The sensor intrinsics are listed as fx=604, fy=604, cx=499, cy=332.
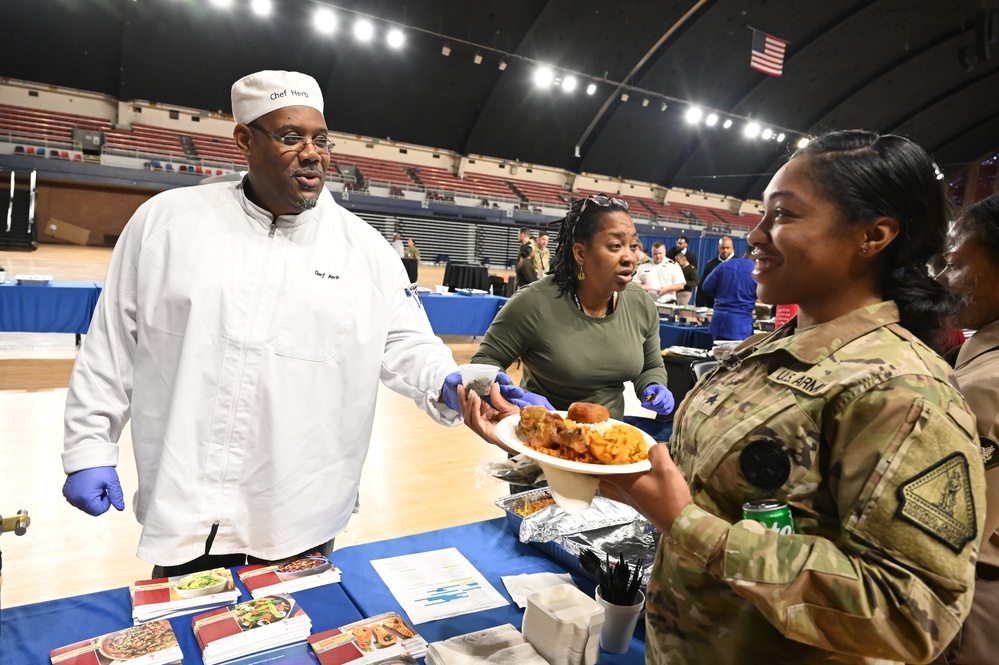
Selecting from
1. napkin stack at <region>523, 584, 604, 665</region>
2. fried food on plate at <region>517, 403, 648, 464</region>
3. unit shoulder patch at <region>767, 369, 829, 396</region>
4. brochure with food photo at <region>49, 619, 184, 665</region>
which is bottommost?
brochure with food photo at <region>49, 619, 184, 665</region>

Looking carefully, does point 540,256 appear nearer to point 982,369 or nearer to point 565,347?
point 565,347

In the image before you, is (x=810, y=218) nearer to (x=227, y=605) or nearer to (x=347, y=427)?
(x=347, y=427)

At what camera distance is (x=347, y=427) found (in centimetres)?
172

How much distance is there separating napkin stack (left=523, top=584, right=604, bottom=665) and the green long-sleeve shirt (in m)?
1.05

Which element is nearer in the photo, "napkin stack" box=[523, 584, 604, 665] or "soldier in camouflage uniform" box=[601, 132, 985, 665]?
"soldier in camouflage uniform" box=[601, 132, 985, 665]

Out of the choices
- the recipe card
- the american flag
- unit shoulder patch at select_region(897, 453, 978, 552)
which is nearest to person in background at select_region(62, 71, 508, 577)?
the recipe card

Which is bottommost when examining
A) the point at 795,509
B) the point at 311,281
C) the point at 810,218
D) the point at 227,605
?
the point at 227,605

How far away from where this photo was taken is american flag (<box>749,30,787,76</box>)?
17483 millimetres

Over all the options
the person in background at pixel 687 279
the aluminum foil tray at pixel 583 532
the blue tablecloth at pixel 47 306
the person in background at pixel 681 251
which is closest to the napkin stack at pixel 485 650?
the aluminum foil tray at pixel 583 532

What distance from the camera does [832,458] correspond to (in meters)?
0.86

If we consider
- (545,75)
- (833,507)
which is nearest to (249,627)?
(833,507)

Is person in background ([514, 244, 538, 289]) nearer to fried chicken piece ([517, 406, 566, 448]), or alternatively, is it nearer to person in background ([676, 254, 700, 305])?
person in background ([676, 254, 700, 305])

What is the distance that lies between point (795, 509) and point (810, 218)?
46 centimetres

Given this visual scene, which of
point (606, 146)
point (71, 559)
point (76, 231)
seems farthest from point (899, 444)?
point (606, 146)
